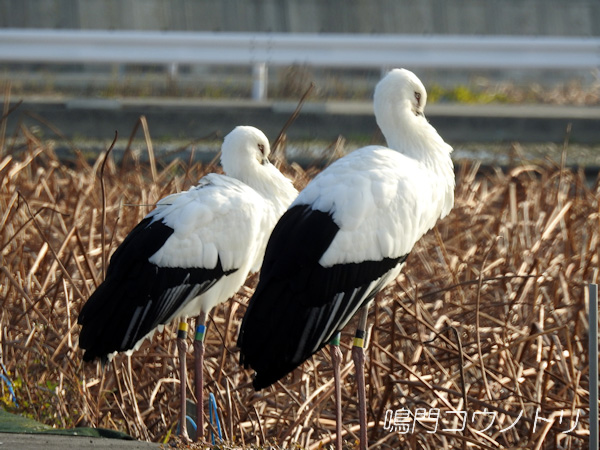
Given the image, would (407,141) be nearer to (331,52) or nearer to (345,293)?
(345,293)

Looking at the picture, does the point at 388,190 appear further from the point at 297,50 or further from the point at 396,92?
the point at 297,50

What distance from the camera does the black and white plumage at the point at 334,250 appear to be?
3.71m

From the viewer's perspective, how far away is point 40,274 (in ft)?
17.5

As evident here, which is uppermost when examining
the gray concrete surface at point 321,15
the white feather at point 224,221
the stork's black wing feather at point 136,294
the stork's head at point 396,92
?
the gray concrete surface at point 321,15

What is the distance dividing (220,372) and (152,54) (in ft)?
15.2

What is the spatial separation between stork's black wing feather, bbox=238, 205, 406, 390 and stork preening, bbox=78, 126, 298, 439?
449 millimetres

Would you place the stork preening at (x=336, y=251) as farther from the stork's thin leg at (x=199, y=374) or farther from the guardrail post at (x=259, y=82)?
the guardrail post at (x=259, y=82)

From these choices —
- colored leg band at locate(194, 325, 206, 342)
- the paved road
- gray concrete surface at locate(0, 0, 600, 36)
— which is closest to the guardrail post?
the paved road

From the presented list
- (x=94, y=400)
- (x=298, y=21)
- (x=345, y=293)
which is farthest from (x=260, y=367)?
(x=298, y=21)

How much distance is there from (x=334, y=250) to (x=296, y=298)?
0.23 meters

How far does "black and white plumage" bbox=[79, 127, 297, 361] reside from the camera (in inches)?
160

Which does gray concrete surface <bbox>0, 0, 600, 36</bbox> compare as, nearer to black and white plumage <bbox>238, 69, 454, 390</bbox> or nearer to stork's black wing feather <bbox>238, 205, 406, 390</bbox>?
black and white plumage <bbox>238, 69, 454, 390</bbox>

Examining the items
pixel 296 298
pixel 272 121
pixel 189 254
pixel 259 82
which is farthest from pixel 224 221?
pixel 259 82

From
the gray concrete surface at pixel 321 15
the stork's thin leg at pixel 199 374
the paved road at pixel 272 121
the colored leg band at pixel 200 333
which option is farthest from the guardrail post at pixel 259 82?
the colored leg band at pixel 200 333
